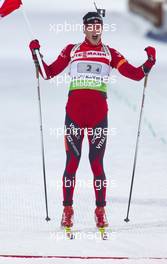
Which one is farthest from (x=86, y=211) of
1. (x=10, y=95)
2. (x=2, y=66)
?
(x=2, y=66)

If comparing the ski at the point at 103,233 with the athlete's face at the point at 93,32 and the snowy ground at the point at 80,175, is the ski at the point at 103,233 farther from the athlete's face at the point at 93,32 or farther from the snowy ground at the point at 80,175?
the athlete's face at the point at 93,32

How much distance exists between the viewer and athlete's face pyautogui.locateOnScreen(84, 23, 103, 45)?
527 centimetres

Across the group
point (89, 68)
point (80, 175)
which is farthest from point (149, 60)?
point (80, 175)

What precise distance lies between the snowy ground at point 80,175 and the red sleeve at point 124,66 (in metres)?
1.25

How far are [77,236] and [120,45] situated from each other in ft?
55.9

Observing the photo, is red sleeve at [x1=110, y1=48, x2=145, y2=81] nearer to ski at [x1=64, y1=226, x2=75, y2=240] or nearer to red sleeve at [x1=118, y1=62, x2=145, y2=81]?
red sleeve at [x1=118, y1=62, x2=145, y2=81]

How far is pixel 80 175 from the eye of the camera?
26.1 feet

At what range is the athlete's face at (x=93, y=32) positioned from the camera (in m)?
5.27

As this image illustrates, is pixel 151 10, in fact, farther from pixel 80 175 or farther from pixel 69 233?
pixel 69 233

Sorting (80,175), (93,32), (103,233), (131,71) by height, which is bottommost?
(80,175)

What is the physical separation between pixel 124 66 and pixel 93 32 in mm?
A: 391

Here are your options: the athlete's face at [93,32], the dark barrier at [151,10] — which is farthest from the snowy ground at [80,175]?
the dark barrier at [151,10]

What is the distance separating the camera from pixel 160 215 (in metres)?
6.40

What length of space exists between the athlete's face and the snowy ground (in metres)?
1.50
